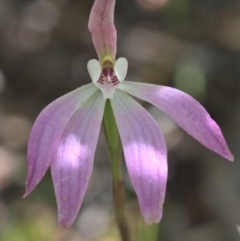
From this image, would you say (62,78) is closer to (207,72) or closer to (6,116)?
(6,116)

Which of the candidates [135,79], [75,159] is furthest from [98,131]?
[135,79]

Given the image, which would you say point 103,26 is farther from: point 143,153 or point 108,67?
point 143,153

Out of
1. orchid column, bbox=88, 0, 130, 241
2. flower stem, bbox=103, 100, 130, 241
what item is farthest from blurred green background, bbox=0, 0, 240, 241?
orchid column, bbox=88, 0, 130, 241

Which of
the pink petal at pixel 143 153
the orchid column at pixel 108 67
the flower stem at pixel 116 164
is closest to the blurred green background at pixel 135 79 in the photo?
the flower stem at pixel 116 164

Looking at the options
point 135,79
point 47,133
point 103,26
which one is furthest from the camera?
point 135,79

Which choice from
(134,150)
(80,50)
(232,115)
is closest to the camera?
(134,150)

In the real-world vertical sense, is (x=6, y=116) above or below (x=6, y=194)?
above

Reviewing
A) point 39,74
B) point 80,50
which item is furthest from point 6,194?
point 80,50
